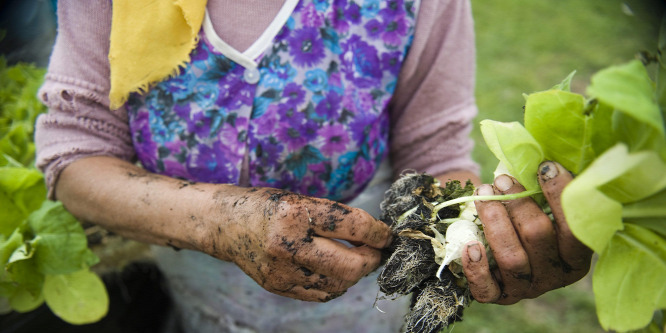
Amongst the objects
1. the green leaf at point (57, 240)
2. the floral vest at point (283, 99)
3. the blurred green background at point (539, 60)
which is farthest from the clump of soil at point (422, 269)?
the blurred green background at point (539, 60)

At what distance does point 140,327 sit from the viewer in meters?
1.82

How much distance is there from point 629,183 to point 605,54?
4493 mm

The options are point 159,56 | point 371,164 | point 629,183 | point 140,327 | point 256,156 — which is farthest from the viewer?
point 140,327

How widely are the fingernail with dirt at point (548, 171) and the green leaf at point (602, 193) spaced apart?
9cm

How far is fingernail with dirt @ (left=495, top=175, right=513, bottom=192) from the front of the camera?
88cm

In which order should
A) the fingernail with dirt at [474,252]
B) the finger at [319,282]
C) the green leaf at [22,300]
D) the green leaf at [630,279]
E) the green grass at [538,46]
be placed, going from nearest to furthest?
the green leaf at [630,279] < the fingernail with dirt at [474,252] < the finger at [319,282] < the green leaf at [22,300] < the green grass at [538,46]

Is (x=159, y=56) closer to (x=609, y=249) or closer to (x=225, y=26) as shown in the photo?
(x=225, y=26)

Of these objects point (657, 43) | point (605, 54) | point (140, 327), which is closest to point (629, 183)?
point (657, 43)

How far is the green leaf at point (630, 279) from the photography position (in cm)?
76

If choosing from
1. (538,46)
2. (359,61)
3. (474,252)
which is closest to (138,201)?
(359,61)

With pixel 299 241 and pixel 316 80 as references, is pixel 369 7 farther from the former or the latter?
pixel 299 241

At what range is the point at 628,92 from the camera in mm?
631

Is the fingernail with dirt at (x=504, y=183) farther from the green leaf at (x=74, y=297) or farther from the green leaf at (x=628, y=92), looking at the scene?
the green leaf at (x=74, y=297)

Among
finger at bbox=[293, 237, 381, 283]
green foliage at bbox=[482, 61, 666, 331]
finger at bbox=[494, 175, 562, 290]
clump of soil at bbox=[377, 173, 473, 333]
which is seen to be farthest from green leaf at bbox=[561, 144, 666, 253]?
finger at bbox=[293, 237, 381, 283]
